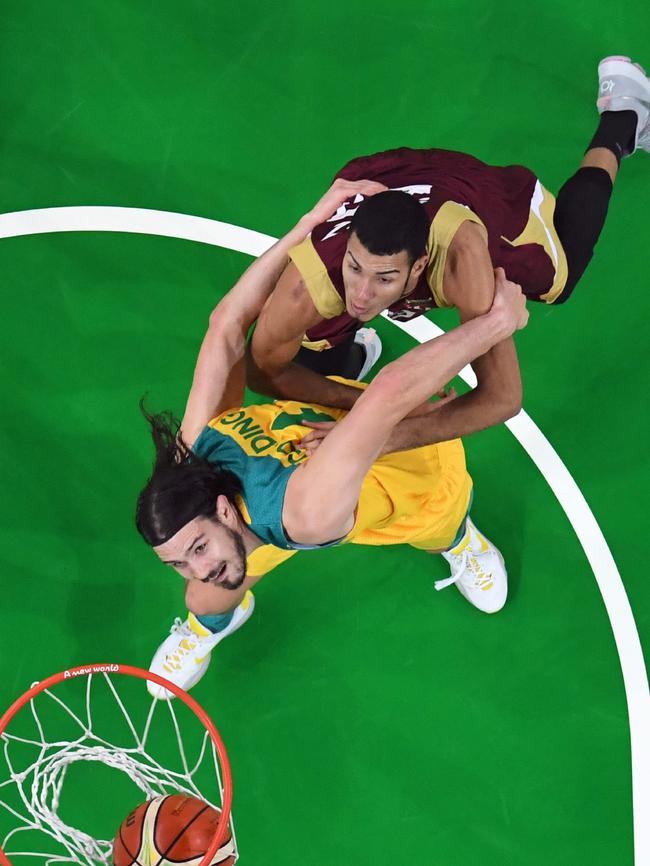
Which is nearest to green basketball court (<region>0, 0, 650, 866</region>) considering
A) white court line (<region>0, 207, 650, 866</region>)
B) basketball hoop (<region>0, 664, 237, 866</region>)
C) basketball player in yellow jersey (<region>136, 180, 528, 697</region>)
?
white court line (<region>0, 207, 650, 866</region>)

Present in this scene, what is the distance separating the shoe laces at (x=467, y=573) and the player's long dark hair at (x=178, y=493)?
4.53 feet

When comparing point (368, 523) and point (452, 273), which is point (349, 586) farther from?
point (452, 273)

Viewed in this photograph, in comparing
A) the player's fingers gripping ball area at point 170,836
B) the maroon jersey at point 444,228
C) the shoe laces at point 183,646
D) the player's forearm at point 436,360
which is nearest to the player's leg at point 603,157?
the maroon jersey at point 444,228

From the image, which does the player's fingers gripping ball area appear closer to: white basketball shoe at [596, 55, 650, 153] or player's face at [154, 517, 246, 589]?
player's face at [154, 517, 246, 589]

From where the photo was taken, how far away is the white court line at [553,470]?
4.36 metres

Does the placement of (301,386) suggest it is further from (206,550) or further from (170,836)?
(170,836)

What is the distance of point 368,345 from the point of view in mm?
4891

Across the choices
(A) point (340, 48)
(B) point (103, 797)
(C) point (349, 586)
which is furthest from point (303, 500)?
(A) point (340, 48)

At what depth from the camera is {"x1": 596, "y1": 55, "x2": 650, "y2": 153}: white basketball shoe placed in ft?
15.6

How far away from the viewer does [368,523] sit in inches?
146

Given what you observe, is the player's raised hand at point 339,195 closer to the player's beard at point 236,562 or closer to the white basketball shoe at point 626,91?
the player's beard at point 236,562

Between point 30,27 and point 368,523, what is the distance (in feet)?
12.2

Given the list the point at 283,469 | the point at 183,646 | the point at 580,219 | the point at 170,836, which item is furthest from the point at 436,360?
the point at 183,646

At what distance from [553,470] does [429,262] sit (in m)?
1.69
